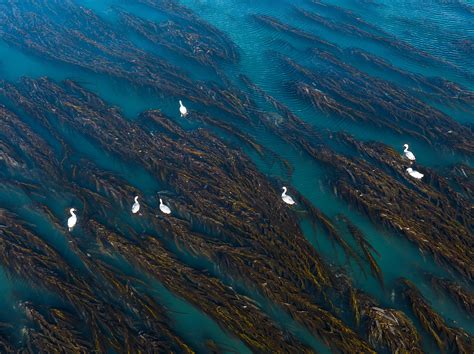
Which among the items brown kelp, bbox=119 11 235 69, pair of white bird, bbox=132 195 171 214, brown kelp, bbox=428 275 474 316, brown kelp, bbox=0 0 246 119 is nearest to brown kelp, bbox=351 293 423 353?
brown kelp, bbox=428 275 474 316

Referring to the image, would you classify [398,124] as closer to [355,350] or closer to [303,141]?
[303,141]

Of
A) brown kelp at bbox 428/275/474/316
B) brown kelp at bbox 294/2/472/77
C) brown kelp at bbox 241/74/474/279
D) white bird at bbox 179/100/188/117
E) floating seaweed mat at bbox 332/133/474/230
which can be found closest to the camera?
brown kelp at bbox 428/275/474/316

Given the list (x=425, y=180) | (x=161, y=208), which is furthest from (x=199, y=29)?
(x=425, y=180)

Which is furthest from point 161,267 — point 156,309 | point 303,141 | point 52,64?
point 52,64

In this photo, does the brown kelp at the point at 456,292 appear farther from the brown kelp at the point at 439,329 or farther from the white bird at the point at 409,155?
the white bird at the point at 409,155

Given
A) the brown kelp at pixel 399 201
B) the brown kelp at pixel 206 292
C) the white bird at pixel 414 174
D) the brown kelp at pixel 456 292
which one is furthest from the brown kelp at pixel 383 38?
the brown kelp at pixel 206 292

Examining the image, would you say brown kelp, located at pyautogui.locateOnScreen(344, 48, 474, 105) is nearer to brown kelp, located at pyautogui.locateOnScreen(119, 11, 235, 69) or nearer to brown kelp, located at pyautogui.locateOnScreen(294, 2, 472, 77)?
brown kelp, located at pyautogui.locateOnScreen(294, 2, 472, 77)

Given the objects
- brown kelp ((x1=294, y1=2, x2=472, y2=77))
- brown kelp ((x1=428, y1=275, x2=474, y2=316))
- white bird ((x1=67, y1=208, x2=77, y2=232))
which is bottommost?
white bird ((x1=67, y1=208, x2=77, y2=232))

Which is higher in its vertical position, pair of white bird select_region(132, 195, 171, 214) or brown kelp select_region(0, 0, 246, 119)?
brown kelp select_region(0, 0, 246, 119)
